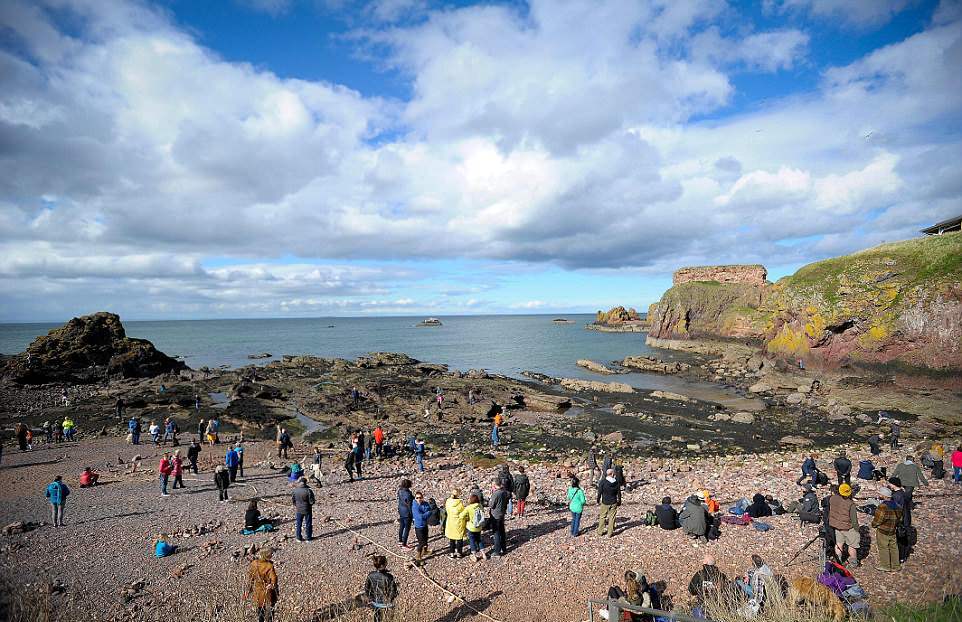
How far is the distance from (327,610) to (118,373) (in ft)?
192

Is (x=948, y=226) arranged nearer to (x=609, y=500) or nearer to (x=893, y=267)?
(x=893, y=267)

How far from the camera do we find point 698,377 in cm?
5394

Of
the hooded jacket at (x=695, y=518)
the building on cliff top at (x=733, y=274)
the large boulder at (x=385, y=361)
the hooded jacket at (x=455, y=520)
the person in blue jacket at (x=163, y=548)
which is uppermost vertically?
the building on cliff top at (x=733, y=274)

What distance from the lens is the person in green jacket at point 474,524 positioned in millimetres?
11219

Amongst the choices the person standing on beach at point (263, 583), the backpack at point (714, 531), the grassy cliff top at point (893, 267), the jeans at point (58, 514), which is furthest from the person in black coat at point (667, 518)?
the grassy cliff top at point (893, 267)

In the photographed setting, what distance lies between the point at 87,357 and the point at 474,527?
210 feet

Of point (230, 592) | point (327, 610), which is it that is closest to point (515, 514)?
point (327, 610)

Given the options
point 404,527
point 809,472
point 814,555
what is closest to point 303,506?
point 404,527

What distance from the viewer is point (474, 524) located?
11.2 metres

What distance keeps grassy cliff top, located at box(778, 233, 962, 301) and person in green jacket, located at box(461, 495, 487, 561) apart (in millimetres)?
50403

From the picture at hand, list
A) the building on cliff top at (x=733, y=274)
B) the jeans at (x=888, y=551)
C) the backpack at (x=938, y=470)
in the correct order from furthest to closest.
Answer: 1. the building on cliff top at (x=733, y=274)
2. the backpack at (x=938, y=470)
3. the jeans at (x=888, y=551)

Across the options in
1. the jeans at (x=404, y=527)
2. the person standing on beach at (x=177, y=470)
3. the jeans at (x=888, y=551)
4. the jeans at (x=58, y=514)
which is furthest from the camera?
the person standing on beach at (x=177, y=470)

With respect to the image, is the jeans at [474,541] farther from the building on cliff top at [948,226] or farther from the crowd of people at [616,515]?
the building on cliff top at [948,226]

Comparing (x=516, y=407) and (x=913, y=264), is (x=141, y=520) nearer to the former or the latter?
(x=516, y=407)
